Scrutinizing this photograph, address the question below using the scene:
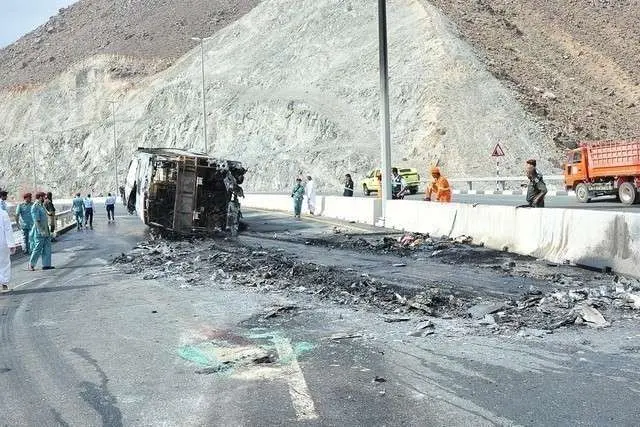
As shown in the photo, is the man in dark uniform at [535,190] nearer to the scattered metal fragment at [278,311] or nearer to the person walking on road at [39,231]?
the scattered metal fragment at [278,311]

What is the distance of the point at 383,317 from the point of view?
7637mm

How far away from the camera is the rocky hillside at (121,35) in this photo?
298ft

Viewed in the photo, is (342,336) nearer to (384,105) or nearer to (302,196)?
(384,105)

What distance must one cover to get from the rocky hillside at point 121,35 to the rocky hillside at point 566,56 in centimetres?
4447

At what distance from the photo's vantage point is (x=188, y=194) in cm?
1959

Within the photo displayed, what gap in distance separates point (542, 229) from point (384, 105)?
9504 millimetres

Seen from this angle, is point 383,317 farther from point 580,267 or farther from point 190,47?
point 190,47

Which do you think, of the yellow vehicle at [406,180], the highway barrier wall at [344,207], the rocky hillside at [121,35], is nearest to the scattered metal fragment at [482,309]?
the highway barrier wall at [344,207]

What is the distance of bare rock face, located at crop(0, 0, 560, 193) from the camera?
1829 inches

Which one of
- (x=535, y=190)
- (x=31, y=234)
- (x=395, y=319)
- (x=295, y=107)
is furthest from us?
(x=295, y=107)

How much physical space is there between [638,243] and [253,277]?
607 cm

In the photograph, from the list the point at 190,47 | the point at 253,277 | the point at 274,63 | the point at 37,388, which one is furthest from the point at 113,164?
the point at 37,388

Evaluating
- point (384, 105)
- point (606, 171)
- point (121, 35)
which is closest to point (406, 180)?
point (606, 171)

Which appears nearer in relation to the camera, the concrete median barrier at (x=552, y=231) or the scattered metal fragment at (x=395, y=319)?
the scattered metal fragment at (x=395, y=319)
